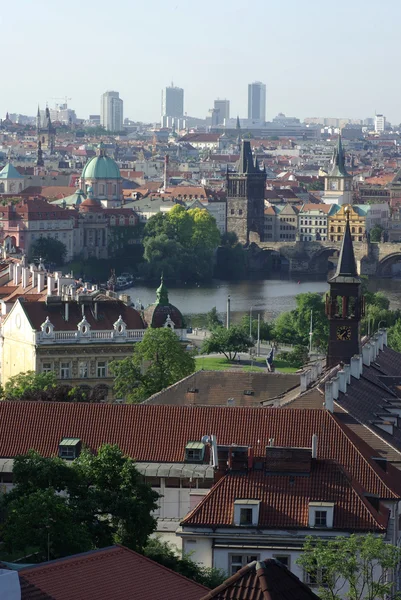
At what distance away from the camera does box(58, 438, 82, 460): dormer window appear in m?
18.4

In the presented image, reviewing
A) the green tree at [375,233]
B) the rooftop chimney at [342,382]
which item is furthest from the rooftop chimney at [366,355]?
the green tree at [375,233]

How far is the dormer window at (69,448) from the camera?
60.4 ft

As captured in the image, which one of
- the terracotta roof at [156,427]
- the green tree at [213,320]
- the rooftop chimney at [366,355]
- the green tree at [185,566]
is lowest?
the green tree at [213,320]

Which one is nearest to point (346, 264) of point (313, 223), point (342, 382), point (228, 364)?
point (342, 382)

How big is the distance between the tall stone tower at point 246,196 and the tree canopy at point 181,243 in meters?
4.57

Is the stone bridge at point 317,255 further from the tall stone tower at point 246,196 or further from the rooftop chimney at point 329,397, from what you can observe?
the rooftop chimney at point 329,397

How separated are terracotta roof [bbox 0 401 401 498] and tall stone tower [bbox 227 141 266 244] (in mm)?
86748

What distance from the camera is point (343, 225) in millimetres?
105375

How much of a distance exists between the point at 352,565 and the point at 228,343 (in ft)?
113

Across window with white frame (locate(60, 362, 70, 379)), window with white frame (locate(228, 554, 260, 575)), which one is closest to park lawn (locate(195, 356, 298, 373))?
window with white frame (locate(60, 362, 70, 379))

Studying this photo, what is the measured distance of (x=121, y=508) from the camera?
53.2 feet

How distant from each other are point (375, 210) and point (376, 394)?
87732mm

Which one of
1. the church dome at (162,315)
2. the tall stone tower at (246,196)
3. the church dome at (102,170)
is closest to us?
the church dome at (162,315)

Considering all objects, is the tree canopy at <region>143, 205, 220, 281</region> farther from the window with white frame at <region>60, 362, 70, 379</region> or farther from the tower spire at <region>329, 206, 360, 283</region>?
A: the tower spire at <region>329, 206, 360, 283</region>
